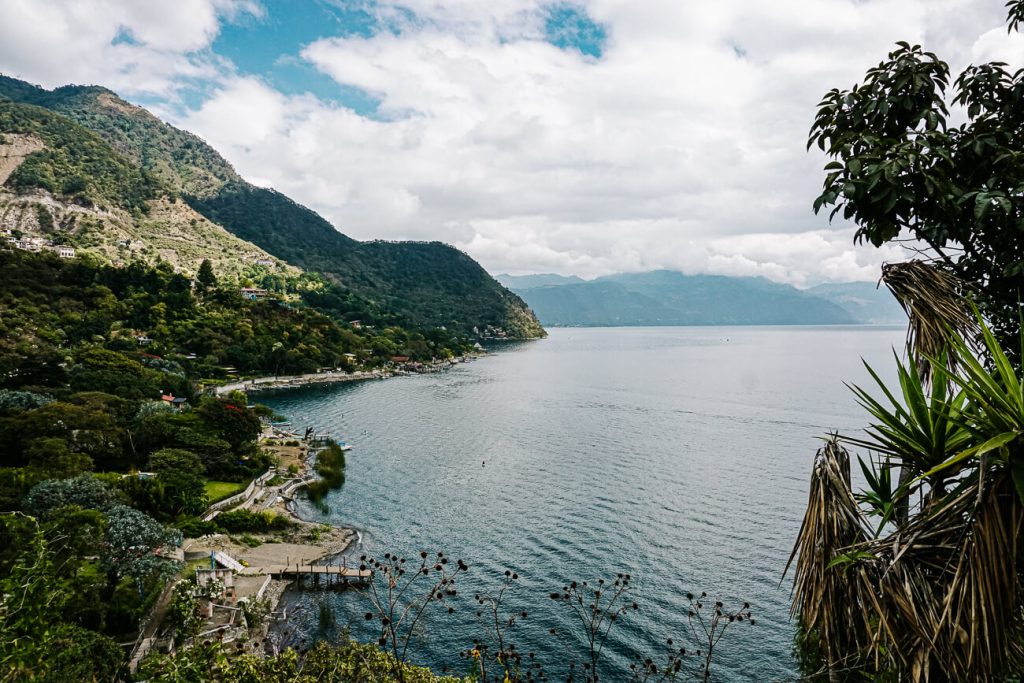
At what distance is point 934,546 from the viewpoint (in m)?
4.00

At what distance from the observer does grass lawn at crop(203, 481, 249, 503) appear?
41.0m

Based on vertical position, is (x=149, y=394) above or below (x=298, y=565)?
above

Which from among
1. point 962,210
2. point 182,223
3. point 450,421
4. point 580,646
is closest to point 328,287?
point 182,223

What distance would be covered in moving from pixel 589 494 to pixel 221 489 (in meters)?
27.1

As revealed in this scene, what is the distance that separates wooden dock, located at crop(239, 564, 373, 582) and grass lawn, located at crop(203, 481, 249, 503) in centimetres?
1106

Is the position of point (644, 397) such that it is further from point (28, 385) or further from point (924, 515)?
point (924, 515)

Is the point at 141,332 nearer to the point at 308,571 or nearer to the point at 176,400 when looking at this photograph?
the point at 176,400

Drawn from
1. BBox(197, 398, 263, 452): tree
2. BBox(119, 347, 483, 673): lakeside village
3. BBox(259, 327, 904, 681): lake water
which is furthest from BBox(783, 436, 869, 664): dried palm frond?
BBox(197, 398, 263, 452): tree

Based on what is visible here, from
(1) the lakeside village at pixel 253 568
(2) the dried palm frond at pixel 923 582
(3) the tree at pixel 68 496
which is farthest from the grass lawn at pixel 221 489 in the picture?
(2) the dried palm frond at pixel 923 582

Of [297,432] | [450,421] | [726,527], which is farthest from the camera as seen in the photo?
[450,421]

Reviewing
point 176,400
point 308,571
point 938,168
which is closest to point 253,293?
point 176,400

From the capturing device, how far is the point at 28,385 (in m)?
52.9

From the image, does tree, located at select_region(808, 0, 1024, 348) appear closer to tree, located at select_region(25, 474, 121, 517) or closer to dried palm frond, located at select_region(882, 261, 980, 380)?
dried palm frond, located at select_region(882, 261, 980, 380)

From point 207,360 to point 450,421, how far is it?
153ft
